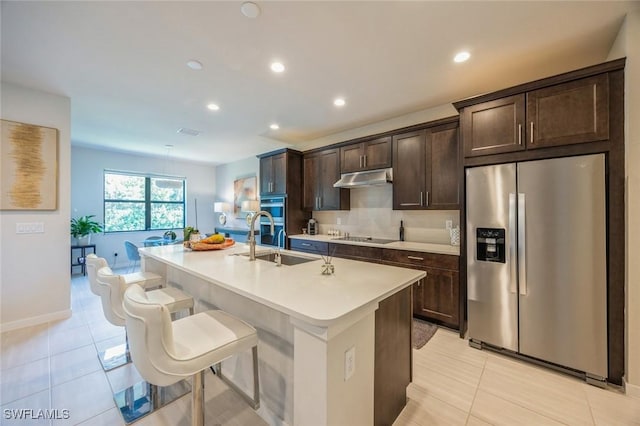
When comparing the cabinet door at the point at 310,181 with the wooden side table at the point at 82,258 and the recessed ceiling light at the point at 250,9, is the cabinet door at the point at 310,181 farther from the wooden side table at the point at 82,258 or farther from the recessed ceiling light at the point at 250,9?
the wooden side table at the point at 82,258

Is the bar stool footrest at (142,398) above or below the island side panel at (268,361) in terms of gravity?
below

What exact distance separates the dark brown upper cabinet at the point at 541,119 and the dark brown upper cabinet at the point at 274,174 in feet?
9.63

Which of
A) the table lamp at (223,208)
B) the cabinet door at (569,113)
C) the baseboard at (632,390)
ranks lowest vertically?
the baseboard at (632,390)

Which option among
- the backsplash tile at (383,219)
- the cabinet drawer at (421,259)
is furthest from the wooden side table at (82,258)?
the cabinet drawer at (421,259)

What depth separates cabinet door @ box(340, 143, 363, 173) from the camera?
392cm

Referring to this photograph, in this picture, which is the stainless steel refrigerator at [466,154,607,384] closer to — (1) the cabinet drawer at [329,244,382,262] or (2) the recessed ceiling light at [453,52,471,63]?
(2) the recessed ceiling light at [453,52,471,63]

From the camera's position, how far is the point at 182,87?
2.88 meters

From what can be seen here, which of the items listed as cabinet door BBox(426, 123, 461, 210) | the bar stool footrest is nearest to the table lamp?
the bar stool footrest

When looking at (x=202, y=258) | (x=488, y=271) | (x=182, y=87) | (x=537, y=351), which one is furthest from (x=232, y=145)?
(x=537, y=351)

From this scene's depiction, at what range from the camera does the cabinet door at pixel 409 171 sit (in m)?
3.28

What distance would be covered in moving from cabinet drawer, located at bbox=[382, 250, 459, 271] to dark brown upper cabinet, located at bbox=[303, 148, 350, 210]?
1.30 meters

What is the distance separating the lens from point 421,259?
298 centimetres

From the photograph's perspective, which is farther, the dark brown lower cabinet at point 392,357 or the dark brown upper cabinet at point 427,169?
the dark brown upper cabinet at point 427,169

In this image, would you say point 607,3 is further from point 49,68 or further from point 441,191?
point 49,68
